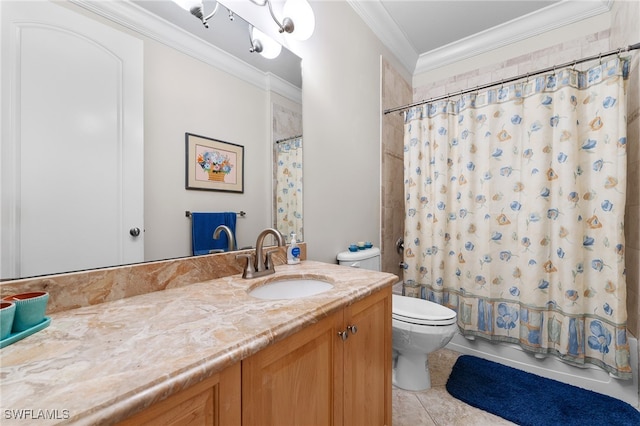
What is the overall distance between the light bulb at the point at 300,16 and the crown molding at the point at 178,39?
0.84ft

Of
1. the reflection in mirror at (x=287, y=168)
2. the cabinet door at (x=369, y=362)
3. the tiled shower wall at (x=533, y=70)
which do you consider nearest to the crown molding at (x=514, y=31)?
the tiled shower wall at (x=533, y=70)

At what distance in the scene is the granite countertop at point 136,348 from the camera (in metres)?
0.40

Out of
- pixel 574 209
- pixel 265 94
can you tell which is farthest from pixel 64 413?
pixel 574 209

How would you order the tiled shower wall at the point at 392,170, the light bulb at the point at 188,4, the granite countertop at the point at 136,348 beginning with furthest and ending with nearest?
the tiled shower wall at the point at 392,170 < the light bulb at the point at 188,4 < the granite countertop at the point at 136,348

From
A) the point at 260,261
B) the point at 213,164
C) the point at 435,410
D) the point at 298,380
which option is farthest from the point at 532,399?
the point at 213,164

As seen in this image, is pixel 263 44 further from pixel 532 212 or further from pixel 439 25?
pixel 532 212

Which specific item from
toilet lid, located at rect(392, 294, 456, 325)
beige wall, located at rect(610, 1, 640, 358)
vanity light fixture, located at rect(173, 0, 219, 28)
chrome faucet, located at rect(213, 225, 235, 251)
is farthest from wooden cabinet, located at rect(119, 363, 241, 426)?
beige wall, located at rect(610, 1, 640, 358)

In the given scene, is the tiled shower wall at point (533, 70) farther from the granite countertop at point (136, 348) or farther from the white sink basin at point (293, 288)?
the granite countertop at point (136, 348)

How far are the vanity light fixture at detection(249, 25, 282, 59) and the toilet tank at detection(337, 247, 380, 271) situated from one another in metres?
1.23

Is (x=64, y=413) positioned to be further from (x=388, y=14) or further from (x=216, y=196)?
(x=388, y=14)

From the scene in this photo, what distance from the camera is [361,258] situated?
72.3 inches

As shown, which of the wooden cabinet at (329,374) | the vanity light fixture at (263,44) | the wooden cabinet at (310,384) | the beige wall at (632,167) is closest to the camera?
the wooden cabinet at (310,384)

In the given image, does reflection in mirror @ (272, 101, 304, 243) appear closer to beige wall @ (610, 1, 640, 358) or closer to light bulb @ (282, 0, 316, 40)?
light bulb @ (282, 0, 316, 40)

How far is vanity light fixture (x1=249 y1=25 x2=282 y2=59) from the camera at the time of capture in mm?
1294
